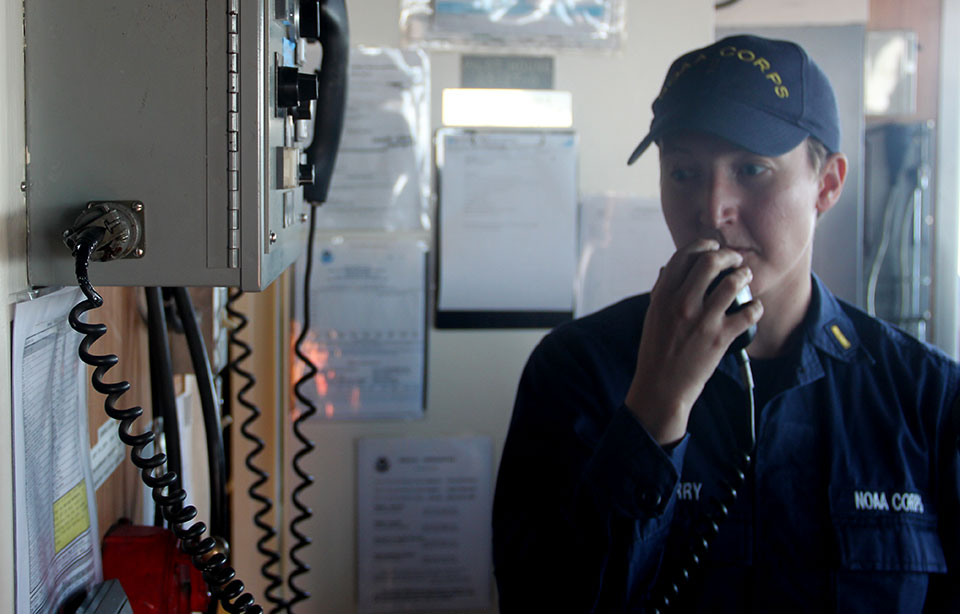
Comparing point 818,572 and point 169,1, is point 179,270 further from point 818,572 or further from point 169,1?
point 818,572

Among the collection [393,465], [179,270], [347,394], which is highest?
[179,270]

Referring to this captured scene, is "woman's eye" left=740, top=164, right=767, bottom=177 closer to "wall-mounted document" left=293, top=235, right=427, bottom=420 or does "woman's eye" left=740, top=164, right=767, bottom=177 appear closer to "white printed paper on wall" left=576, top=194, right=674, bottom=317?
"white printed paper on wall" left=576, top=194, right=674, bottom=317

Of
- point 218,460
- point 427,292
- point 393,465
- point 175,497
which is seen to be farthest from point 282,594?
point 175,497

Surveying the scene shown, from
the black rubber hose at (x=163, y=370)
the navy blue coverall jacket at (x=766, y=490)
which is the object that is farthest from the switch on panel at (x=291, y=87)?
the navy blue coverall jacket at (x=766, y=490)

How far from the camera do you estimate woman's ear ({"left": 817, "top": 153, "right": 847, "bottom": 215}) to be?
3.77 ft

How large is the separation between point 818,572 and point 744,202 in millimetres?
462

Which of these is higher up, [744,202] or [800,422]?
[744,202]

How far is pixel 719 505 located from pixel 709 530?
3cm

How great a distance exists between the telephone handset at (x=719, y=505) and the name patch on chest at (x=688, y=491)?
26 mm

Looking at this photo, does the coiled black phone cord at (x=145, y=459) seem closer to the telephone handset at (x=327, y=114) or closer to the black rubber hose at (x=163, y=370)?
the black rubber hose at (x=163, y=370)

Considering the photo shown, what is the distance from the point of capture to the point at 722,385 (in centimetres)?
109

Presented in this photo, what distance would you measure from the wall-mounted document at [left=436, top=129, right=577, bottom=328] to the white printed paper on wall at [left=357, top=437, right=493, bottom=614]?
10.2 inches

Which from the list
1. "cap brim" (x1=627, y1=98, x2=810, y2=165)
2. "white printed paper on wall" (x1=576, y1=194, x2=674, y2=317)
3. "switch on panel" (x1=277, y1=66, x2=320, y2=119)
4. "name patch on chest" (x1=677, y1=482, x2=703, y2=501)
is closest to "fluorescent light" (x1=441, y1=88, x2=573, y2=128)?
"white printed paper on wall" (x1=576, y1=194, x2=674, y2=317)

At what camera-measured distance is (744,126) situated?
1.05 meters
